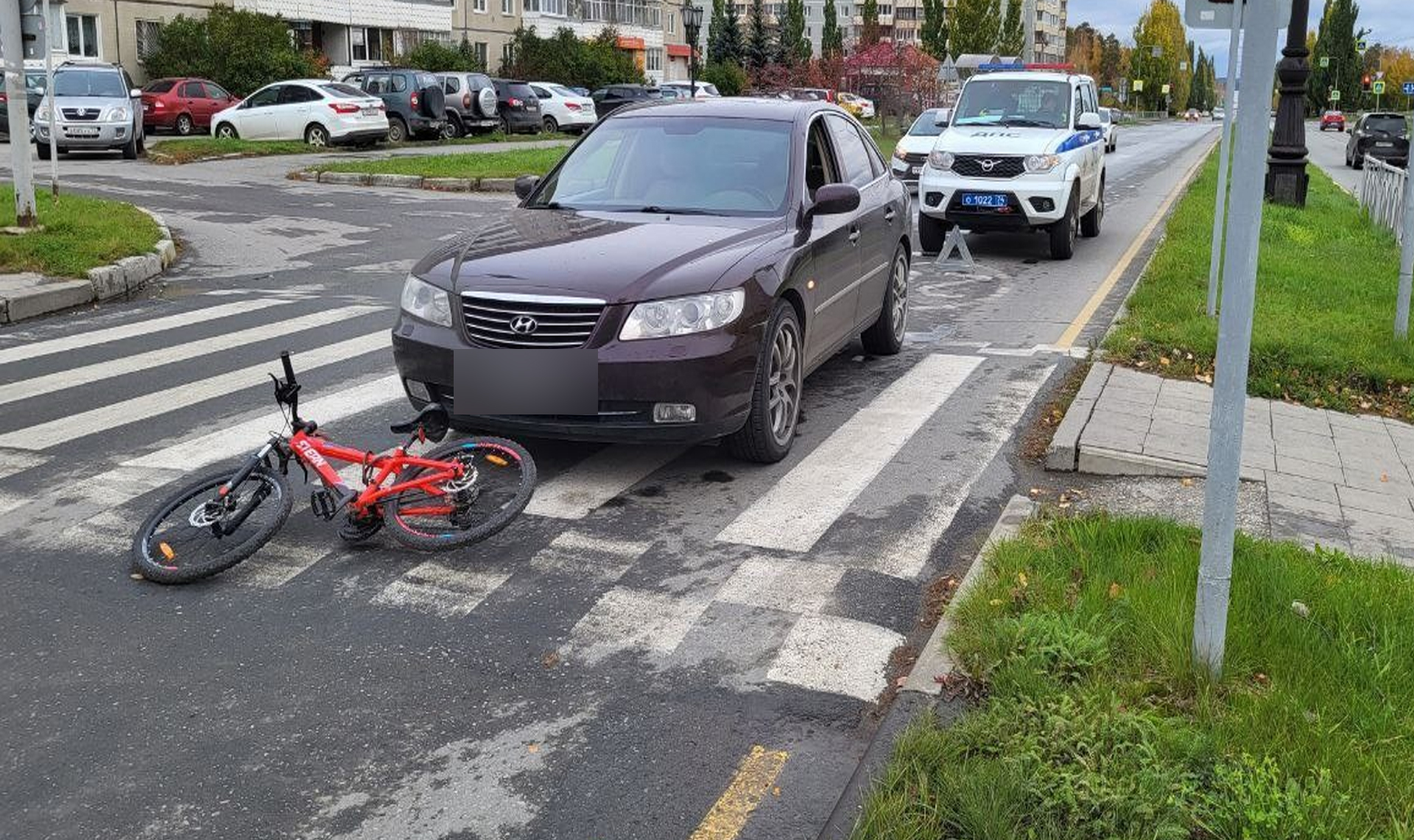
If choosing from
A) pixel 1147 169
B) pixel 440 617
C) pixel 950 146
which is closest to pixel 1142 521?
pixel 440 617

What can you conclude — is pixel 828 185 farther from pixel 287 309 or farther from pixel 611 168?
pixel 287 309

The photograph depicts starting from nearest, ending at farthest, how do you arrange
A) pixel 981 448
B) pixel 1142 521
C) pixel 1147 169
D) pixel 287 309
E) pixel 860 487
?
pixel 1142 521 → pixel 860 487 → pixel 981 448 → pixel 287 309 → pixel 1147 169

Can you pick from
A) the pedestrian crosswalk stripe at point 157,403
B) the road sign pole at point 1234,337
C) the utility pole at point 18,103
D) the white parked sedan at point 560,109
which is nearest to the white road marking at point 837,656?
the road sign pole at point 1234,337

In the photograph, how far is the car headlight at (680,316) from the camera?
5.93 metres

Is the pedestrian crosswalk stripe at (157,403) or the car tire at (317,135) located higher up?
the car tire at (317,135)

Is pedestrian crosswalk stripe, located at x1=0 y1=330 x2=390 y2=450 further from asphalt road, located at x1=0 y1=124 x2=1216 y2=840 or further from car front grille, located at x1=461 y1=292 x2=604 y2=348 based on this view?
car front grille, located at x1=461 y1=292 x2=604 y2=348

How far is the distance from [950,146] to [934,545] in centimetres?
1036

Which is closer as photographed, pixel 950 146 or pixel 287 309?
pixel 287 309

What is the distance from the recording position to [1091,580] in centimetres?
465

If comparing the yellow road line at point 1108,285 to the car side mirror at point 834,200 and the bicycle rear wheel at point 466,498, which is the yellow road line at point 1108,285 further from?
the bicycle rear wheel at point 466,498

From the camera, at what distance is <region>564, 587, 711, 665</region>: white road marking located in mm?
4461

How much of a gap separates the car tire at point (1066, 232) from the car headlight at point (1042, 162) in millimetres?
404

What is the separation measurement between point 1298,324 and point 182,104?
3279 cm

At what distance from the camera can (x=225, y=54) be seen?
4284cm
